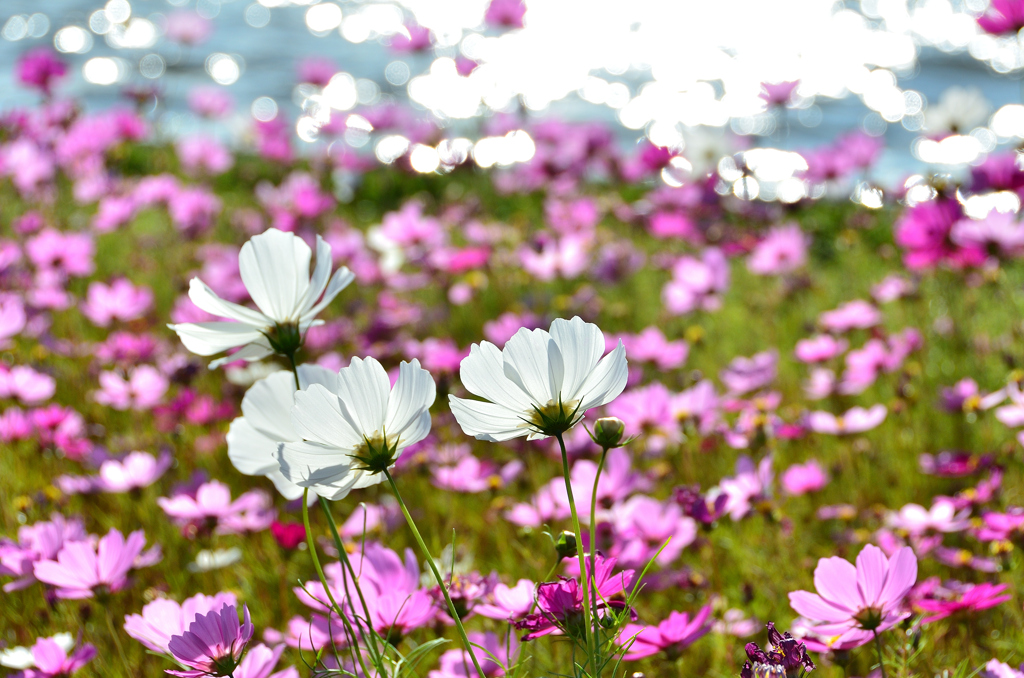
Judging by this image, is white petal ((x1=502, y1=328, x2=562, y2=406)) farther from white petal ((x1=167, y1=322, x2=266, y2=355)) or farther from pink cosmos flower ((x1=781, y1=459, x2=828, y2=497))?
pink cosmos flower ((x1=781, y1=459, x2=828, y2=497))

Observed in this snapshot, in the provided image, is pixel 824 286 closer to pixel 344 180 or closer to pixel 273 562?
pixel 273 562

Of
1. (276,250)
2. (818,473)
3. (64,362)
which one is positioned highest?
(276,250)

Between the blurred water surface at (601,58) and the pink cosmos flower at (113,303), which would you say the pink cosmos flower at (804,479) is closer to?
the pink cosmos flower at (113,303)

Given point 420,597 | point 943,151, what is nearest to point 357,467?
point 420,597

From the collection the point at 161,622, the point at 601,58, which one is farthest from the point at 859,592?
the point at 601,58

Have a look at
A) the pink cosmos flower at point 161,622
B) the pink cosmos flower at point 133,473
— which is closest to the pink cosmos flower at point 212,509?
the pink cosmos flower at point 133,473

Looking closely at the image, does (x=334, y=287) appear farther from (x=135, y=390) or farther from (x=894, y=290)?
(x=894, y=290)
